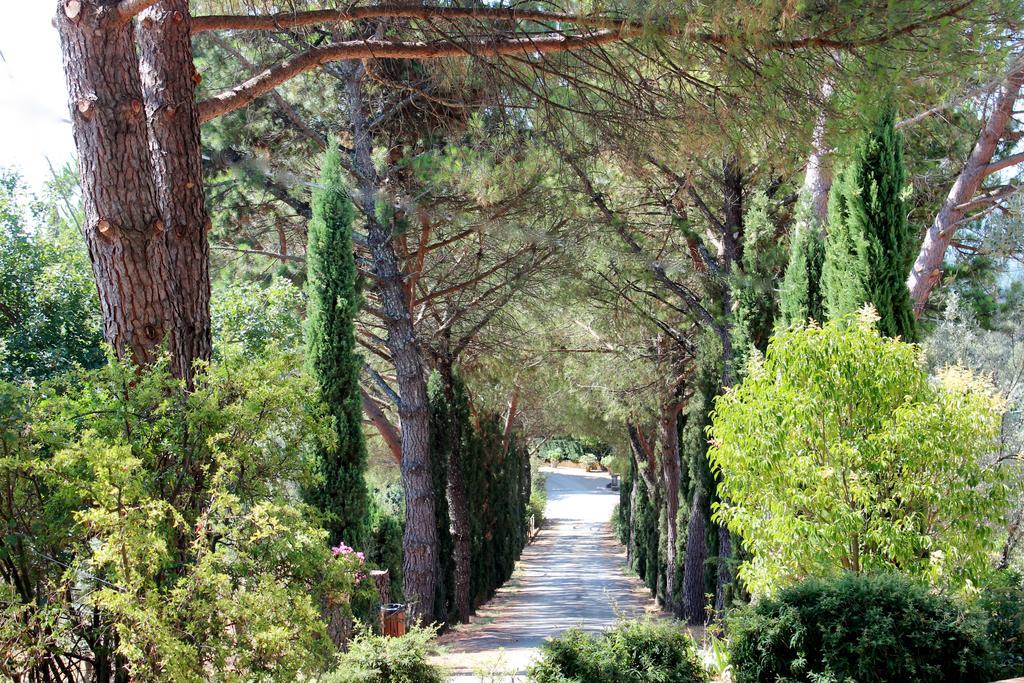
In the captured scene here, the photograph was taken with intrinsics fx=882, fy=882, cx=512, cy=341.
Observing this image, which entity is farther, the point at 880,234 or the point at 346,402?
the point at 346,402

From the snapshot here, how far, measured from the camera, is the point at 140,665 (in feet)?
10.5

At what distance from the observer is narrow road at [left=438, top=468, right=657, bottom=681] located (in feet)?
33.1

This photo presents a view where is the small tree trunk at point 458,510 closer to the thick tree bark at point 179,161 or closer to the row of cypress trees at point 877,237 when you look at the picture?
the row of cypress trees at point 877,237

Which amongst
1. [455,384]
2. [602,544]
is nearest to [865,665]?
[455,384]

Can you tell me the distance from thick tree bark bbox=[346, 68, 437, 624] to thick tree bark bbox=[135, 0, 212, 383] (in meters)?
7.20

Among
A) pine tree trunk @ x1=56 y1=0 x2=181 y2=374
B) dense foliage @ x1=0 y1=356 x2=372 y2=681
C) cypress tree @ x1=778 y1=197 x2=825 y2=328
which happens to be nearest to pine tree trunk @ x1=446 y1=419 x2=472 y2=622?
cypress tree @ x1=778 y1=197 x2=825 y2=328

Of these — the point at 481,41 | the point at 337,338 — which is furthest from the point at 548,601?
the point at 481,41

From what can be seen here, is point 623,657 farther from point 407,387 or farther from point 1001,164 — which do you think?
point 1001,164

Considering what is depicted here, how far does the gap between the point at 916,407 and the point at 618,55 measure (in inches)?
129

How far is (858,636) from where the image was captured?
217 inches

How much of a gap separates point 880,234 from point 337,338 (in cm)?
593

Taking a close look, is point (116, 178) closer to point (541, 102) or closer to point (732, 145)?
point (541, 102)

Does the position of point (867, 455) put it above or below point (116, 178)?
below

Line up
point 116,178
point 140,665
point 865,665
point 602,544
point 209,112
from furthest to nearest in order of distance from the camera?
1. point 602,544
2. point 865,665
3. point 209,112
4. point 116,178
5. point 140,665
